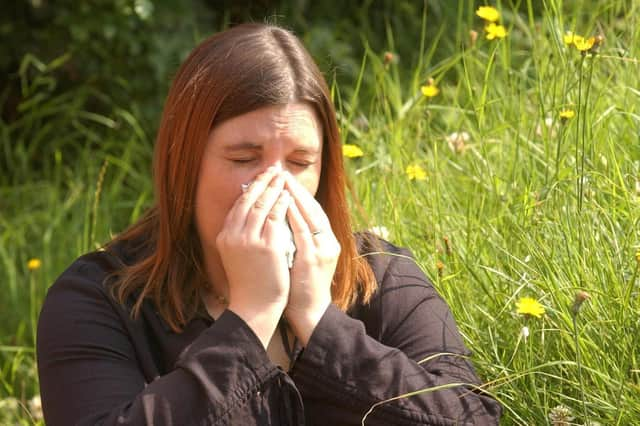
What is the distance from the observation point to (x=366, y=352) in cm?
229

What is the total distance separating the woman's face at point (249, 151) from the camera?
233 cm

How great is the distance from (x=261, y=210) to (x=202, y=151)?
0.20m

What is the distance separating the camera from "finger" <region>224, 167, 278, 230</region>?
7.41 ft

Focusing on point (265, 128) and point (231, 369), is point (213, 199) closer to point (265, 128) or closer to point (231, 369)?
point (265, 128)

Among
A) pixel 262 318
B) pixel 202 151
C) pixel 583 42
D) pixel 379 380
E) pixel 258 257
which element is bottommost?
pixel 379 380

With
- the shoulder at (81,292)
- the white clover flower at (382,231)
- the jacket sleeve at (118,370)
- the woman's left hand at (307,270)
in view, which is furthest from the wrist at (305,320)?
the white clover flower at (382,231)

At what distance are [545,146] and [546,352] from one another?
692 millimetres

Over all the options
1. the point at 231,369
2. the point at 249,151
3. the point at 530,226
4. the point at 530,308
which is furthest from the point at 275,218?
the point at 530,226

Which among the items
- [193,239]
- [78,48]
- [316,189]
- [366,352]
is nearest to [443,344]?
[366,352]

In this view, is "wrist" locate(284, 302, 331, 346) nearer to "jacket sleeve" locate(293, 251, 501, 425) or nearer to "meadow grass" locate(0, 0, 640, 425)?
"jacket sleeve" locate(293, 251, 501, 425)

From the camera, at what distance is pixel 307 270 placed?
2.30m

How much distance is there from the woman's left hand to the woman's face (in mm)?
61

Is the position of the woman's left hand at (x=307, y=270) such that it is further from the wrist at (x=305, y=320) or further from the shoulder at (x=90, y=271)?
the shoulder at (x=90, y=271)

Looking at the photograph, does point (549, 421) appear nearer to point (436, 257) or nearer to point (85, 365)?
point (436, 257)
